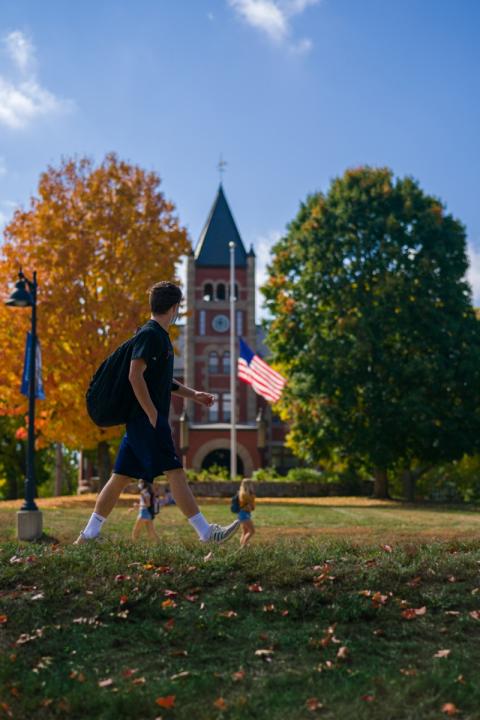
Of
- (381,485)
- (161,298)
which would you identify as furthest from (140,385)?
(381,485)

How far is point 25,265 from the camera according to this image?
2539 cm

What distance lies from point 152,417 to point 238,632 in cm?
181

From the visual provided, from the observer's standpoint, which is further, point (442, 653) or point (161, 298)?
point (161, 298)

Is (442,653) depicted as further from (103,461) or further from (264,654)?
(103,461)

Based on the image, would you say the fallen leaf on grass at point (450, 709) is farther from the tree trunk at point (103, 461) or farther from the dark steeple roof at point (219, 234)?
the dark steeple roof at point (219, 234)

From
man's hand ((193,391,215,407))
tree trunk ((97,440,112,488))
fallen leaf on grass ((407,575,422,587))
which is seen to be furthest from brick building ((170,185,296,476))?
fallen leaf on grass ((407,575,422,587))

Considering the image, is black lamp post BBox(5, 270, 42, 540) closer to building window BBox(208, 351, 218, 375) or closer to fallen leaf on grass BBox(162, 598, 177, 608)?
fallen leaf on grass BBox(162, 598, 177, 608)

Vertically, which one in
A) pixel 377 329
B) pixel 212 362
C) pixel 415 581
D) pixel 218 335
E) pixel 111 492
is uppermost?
pixel 218 335

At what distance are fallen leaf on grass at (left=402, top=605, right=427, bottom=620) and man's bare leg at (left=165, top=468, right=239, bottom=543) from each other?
179 cm

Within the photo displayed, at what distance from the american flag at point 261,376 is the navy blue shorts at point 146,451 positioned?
18.2 m

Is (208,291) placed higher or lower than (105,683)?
higher

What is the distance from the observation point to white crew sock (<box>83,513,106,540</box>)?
6.61 metres

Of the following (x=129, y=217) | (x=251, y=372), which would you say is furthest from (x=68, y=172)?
(x=251, y=372)

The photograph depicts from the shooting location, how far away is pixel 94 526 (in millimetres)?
6668
